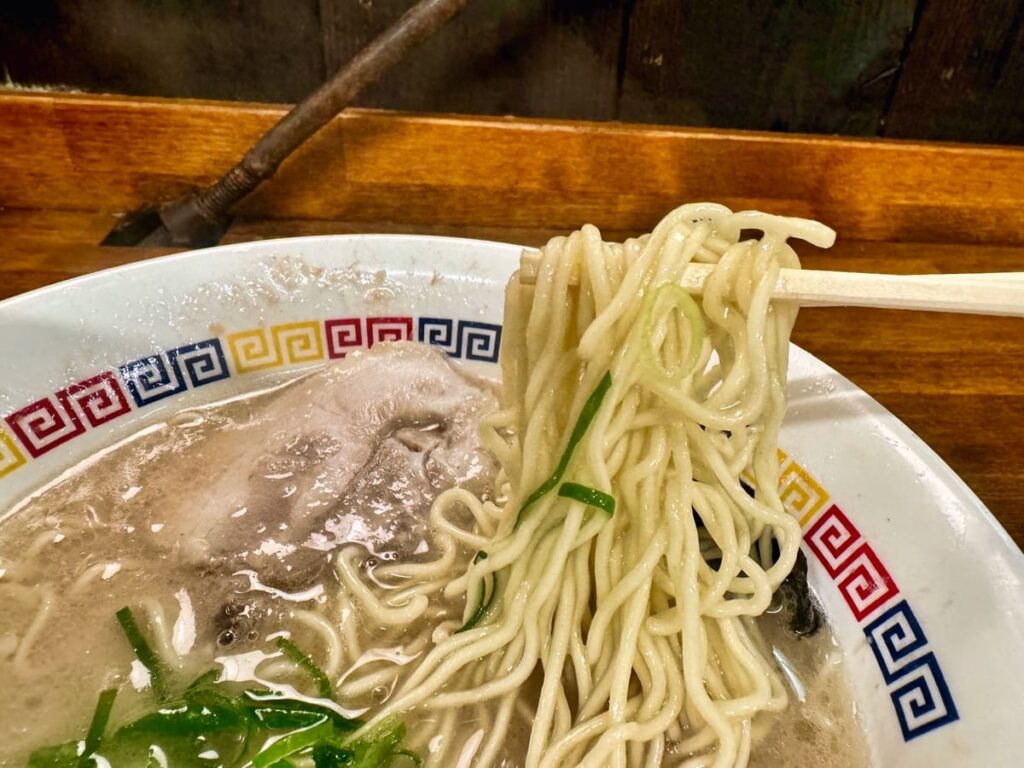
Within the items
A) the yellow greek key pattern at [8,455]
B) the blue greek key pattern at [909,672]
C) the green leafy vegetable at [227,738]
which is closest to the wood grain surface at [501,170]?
the yellow greek key pattern at [8,455]

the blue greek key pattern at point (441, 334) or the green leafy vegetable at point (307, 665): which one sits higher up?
the blue greek key pattern at point (441, 334)

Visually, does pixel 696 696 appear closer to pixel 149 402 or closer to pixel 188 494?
pixel 188 494

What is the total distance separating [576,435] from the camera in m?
1.22

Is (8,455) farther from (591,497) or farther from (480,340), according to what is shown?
(591,497)

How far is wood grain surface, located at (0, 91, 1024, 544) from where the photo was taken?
223 centimetres

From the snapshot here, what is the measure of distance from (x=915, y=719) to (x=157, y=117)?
94.2 inches

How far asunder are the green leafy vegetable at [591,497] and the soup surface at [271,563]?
1.23 ft

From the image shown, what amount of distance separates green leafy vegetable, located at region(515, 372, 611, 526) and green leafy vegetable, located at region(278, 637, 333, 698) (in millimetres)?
425

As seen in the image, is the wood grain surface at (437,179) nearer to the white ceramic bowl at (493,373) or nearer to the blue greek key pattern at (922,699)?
the white ceramic bowl at (493,373)

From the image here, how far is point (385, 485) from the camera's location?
1579mm

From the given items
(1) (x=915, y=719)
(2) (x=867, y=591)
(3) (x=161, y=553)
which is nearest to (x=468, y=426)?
(3) (x=161, y=553)

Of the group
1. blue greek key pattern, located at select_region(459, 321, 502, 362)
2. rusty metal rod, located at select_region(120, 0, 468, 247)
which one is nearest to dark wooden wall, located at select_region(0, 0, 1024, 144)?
rusty metal rod, located at select_region(120, 0, 468, 247)

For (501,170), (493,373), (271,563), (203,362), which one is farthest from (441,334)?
(501,170)

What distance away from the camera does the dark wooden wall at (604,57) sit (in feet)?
7.20
